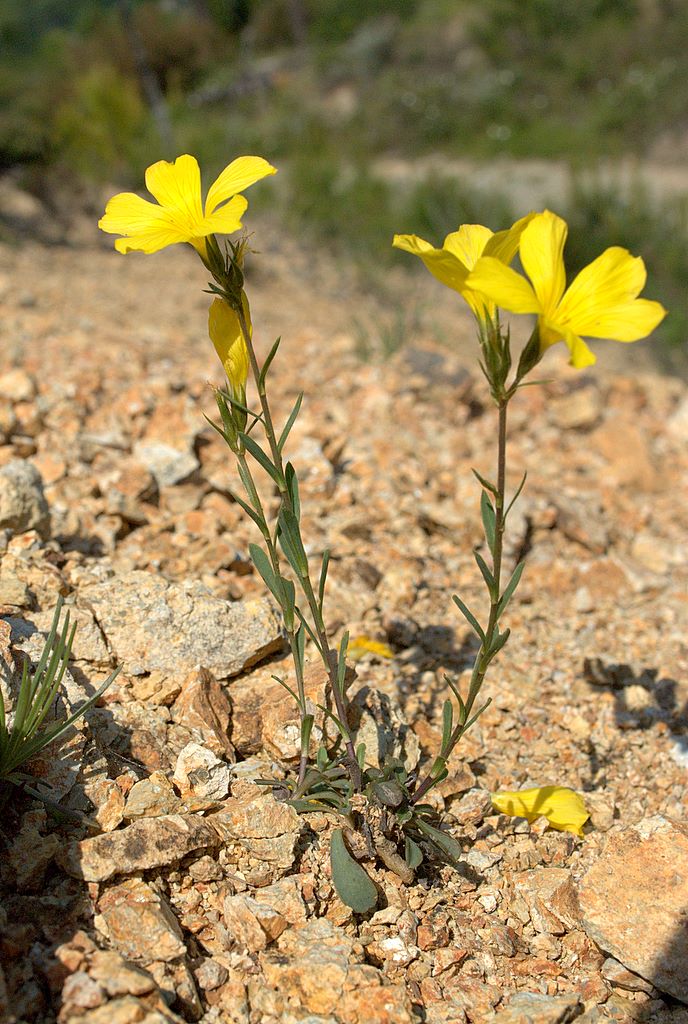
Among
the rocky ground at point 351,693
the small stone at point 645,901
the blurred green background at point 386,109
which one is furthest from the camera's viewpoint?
the blurred green background at point 386,109

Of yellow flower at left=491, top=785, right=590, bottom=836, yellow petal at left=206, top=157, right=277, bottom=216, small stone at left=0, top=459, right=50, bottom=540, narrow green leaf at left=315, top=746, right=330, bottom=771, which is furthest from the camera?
small stone at left=0, top=459, right=50, bottom=540

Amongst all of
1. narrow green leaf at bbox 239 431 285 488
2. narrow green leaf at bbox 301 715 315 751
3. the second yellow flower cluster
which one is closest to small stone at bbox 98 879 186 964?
narrow green leaf at bbox 301 715 315 751

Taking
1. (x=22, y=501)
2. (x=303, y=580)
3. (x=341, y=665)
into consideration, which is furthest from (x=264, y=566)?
(x=22, y=501)

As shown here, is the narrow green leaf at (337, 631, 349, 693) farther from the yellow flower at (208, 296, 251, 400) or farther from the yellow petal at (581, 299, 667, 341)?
the yellow petal at (581, 299, 667, 341)

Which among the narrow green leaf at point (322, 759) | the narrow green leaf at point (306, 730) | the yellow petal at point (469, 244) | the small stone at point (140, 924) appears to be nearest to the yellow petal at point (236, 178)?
the yellow petal at point (469, 244)

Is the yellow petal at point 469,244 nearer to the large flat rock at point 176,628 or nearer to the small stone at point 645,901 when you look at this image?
the large flat rock at point 176,628

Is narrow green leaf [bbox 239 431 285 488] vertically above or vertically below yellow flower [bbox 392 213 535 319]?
below

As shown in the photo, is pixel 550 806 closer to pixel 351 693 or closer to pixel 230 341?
pixel 351 693
